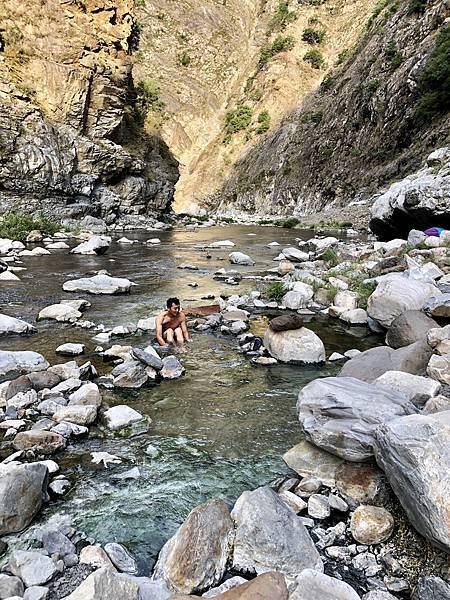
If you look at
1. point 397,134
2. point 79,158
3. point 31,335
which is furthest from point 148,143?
point 31,335

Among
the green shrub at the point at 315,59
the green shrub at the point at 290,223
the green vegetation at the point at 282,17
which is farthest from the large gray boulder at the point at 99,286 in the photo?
Answer: the green vegetation at the point at 282,17

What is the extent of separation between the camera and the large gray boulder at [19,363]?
5684mm

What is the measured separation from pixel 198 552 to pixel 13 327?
224 inches

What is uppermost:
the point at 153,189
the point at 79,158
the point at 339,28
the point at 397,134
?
the point at 339,28

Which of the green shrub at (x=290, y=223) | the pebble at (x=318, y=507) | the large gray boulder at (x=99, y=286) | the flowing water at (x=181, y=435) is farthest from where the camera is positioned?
the green shrub at (x=290, y=223)

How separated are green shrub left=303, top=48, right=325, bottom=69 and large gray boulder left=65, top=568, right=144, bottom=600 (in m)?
68.9

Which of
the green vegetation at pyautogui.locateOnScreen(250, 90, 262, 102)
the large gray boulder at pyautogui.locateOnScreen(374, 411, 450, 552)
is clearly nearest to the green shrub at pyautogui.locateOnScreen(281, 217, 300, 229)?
the large gray boulder at pyautogui.locateOnScreen(374, 411, 450, 552)

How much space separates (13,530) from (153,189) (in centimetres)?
3391

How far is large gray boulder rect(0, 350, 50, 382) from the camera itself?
5684mm

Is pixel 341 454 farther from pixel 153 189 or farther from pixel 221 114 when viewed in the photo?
pixel 221 114

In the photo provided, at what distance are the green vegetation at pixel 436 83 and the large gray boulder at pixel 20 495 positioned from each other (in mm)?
31051

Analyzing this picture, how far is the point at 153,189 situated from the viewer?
3525 cm

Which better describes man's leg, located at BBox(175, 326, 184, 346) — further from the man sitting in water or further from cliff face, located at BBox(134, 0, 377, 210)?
cliff face, located at BBox(134, 0, 377, 210)

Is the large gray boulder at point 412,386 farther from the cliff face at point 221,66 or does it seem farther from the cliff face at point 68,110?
the cliff face at point 221,66
